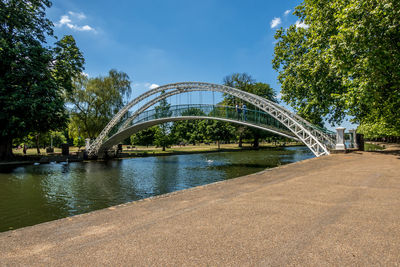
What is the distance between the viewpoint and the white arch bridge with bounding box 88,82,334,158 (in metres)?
18.7

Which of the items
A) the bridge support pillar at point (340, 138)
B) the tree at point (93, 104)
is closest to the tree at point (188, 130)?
the tree at point (93, 104)

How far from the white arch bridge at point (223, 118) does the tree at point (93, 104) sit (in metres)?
4.14

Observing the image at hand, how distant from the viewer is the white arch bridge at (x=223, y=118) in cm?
1874

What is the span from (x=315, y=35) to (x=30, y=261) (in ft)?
60.1

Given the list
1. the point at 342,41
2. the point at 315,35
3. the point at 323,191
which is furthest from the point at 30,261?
the point at 315,35

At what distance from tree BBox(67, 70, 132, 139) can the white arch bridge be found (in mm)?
4135

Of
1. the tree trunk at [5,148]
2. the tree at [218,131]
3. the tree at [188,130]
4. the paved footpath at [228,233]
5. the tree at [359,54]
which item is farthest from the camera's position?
the tree at [188,130]

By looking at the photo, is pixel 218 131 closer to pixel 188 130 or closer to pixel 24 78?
pixel 188 130

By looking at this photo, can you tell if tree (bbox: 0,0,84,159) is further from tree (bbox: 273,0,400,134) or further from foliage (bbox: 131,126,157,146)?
tree (bbox: 273,0,400,134)

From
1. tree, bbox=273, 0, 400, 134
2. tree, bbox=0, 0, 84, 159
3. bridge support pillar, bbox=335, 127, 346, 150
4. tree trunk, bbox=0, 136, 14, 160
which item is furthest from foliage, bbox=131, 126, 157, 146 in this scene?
bridge support pillar, bbox=335, 127, 346, 150

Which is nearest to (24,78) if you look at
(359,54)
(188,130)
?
(359,54)

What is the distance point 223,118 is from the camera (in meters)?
22.6

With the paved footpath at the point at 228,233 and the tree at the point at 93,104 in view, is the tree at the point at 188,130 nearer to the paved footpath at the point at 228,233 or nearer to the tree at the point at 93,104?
the tree at the point at 93,104

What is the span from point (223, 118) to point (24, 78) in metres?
20.4
